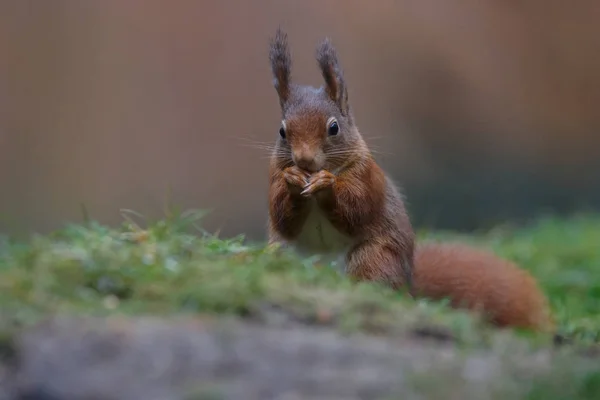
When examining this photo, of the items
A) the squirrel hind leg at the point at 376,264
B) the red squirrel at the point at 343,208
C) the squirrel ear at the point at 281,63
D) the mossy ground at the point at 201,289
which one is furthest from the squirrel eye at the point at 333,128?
the mossy ground at the point at 201,289

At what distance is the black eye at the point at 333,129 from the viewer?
3.57m

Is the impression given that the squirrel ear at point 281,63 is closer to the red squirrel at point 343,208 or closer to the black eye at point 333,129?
the red squirrel at point 343,208

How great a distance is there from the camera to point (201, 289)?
234 centimetres

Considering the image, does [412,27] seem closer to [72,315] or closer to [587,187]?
[587,187]

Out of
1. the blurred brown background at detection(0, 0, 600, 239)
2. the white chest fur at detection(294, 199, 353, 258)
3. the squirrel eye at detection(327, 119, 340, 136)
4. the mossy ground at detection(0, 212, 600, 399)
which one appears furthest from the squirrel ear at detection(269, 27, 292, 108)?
the blurred brown background at detection(0, 0, 600, 239)

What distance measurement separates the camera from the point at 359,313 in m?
2.36

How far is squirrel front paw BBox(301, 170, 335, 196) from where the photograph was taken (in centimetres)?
332

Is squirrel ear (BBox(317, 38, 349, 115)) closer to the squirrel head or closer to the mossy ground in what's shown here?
the squirrel head

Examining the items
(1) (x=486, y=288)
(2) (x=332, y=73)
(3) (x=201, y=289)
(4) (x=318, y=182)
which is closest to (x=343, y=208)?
(4) (x=318, y=182)

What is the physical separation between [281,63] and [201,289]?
1513 mm

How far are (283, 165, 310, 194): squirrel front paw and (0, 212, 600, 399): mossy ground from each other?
295mm

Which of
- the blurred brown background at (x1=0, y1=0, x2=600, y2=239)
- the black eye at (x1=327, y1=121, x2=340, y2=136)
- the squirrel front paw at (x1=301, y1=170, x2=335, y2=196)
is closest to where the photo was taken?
the squirrel front paw at (x1=301, y1=170, x2=335, y2=196)

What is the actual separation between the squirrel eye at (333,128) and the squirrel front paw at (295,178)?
0.22m

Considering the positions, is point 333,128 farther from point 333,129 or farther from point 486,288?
point 486,288
